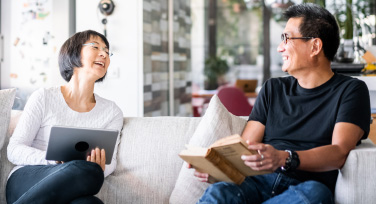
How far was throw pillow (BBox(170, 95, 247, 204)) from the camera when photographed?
7.18ft

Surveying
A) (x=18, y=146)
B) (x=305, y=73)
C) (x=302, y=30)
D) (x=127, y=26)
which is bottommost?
(x=18, y=146)

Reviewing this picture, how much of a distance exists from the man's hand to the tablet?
576 mm

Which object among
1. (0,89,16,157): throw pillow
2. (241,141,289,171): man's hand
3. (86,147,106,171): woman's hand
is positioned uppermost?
(0,89,16,157): throw pillow

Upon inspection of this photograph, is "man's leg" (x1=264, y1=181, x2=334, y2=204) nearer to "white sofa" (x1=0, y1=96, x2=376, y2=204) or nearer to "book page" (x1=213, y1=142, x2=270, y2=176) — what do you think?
"book page" (x1=213, y1=142, x2=270, y2=176)

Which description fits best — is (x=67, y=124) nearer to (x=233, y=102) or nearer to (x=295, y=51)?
(x=295, y=51)

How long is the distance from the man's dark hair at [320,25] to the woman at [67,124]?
37.4 inches

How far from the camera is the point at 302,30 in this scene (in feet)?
7.20

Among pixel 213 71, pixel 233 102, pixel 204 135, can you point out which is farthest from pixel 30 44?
pixel 213 71

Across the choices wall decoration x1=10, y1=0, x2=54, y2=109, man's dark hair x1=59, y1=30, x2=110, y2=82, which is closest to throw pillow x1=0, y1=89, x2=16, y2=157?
man's dark hair x1=59, y1=30, x2=110, y2=82

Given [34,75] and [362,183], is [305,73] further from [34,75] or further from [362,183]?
[34,75]

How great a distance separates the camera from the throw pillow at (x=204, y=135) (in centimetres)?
219

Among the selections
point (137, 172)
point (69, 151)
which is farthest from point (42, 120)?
point (137, 172)

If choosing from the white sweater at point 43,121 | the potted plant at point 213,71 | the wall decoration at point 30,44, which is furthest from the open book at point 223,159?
the potted plant at point 213,71

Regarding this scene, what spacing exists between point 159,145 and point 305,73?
80 centimetres
